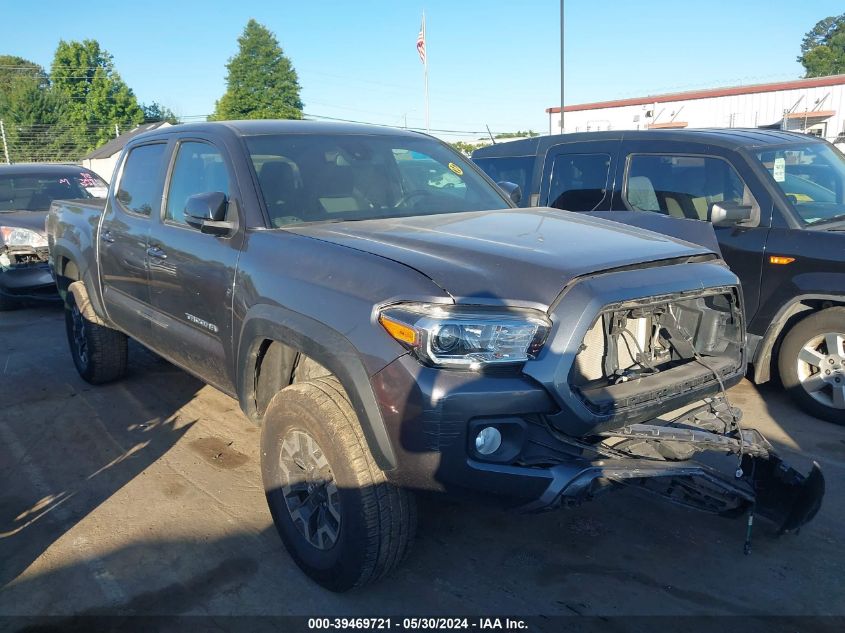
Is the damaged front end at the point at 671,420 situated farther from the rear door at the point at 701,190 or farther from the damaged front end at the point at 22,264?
the damaged front end at the point at 22,264

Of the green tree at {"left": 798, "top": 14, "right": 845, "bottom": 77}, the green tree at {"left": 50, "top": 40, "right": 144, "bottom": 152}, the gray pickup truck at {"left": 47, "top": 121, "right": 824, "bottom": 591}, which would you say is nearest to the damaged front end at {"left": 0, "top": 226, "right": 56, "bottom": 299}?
the gray pickup truck at {"left": 47, "top": 121, "right": 824, "bottom": 591}

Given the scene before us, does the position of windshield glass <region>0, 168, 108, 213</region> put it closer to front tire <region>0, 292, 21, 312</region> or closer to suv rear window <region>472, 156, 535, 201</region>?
front tire <region>0, 292, 21, 312</region>

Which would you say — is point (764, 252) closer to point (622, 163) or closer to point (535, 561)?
point (622, 163)

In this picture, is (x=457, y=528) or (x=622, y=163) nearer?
(x=457, y=528)

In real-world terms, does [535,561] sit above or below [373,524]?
below

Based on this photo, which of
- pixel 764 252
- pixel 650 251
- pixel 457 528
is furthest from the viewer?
pixel 764 252

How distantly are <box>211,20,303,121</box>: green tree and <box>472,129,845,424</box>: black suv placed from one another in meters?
60.8

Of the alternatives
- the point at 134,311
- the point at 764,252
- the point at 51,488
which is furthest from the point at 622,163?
the point at 51,488

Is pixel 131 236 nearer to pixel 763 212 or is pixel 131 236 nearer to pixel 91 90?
pixel 763 212

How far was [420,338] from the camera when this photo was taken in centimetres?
245

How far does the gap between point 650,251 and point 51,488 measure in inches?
136

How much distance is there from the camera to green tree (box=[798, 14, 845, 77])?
75.2 metres

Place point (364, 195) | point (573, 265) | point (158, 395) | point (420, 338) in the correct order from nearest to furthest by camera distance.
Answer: point (420, 338) < point (573, 265) < point (364, 195) < point (158, 395)

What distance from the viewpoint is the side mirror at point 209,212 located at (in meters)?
3.39
